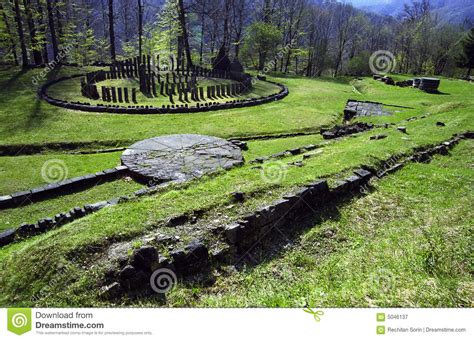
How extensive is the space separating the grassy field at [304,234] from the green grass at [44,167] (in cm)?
6

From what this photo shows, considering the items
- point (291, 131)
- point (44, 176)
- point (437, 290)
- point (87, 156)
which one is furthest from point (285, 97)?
point (437, 290)

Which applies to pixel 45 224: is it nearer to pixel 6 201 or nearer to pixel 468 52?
pixel 6 201

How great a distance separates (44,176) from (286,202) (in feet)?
24.9

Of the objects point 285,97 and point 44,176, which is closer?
point 44,176

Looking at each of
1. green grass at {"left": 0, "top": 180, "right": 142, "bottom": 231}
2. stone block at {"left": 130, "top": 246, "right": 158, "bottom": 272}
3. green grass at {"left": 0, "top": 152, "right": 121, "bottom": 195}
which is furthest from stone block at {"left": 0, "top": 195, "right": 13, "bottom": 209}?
stone block at {"left": 130, "top": 246, "right": 158, "bottom": 272}

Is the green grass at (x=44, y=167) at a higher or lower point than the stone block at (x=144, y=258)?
lower

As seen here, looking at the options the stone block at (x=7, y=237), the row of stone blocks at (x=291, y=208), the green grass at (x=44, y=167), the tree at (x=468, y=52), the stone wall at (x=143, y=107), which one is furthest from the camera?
the tree at (x=468, y=52)

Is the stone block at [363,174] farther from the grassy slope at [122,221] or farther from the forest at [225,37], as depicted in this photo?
the forest at [225,37]

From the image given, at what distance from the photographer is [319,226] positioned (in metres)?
6.77

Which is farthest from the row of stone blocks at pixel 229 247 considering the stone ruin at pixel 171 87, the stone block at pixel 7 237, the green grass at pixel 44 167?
the stone ruin at pixel 171 87

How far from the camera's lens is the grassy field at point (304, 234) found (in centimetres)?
457

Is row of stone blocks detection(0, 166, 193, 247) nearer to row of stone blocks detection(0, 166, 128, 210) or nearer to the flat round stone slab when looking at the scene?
row of stone blocks detection(0, 166, 128, 210)

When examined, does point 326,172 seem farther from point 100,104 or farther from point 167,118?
point 100,104

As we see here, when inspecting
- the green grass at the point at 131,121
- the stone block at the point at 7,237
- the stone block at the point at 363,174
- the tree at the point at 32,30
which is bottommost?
the stone block at the point at 7,237
